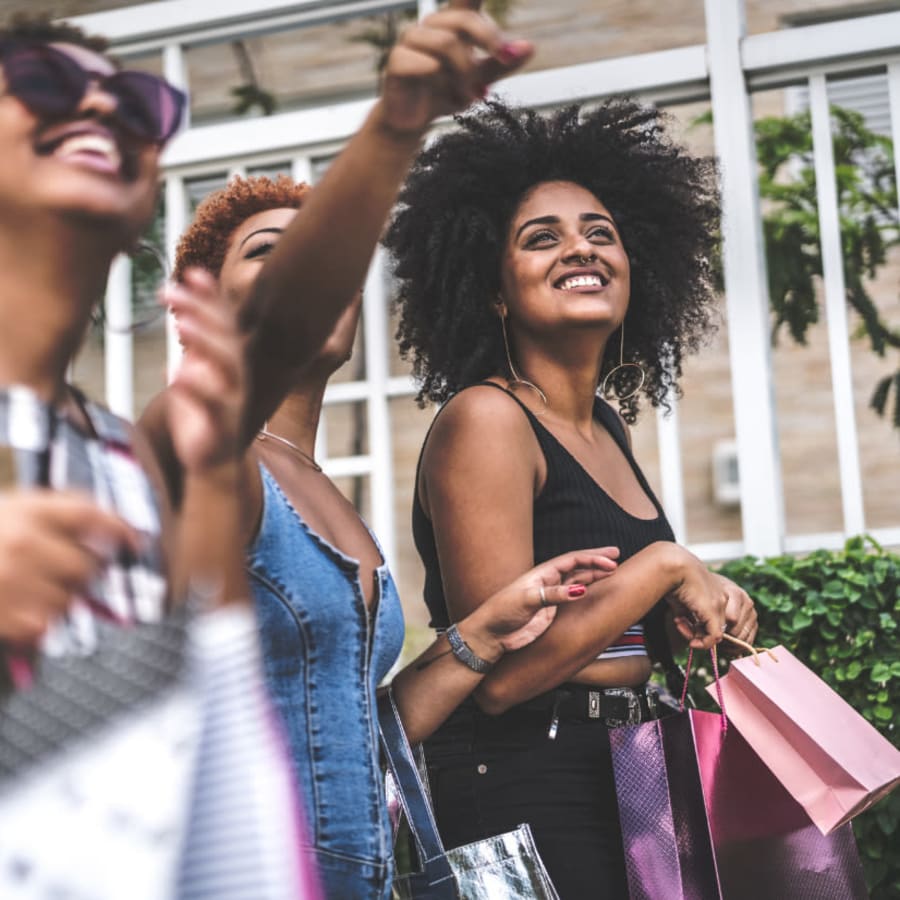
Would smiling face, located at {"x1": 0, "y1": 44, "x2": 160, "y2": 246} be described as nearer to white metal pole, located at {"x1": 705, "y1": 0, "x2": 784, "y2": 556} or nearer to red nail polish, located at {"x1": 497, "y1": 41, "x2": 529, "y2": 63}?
red nail polish, located at {"x1": 497, "y1": 41, "x2": 529, "y2": 63}

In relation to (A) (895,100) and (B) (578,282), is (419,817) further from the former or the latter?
(A) (895,100)

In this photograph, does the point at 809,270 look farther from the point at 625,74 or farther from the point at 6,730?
the point at 6,730

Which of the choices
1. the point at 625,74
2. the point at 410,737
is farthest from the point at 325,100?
the point at 410,737

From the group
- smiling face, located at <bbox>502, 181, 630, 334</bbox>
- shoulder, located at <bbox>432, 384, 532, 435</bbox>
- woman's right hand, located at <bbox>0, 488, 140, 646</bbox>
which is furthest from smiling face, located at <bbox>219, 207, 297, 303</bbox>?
woman's right hand, located at <bbox>0, 488, 140, 646</bbox>

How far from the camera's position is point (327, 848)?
163 centimetres

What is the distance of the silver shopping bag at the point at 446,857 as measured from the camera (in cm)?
210

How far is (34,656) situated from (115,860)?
16 cm

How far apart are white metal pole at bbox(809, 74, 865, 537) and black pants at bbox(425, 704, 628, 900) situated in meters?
2.27

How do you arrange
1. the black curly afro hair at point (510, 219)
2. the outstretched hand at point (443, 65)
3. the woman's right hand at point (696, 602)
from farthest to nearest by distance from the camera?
the black curly afro hair at point (510, 219) → the woman's right hand at point (696, 602) → the outstretched hand at point (443, 65)

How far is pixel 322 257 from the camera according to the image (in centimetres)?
144

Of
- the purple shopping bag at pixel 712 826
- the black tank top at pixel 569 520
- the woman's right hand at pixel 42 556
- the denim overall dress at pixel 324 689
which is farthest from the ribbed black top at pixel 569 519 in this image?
the woman's right hand at pixel 42 556

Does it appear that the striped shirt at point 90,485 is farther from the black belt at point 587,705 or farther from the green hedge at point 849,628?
the green hedge at point 849,628

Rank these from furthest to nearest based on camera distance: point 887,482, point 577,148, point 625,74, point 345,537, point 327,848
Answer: point 887,482
point 625,74
point 577,148
point 345,537
point 327,848

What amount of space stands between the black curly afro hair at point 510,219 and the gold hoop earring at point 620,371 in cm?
2
